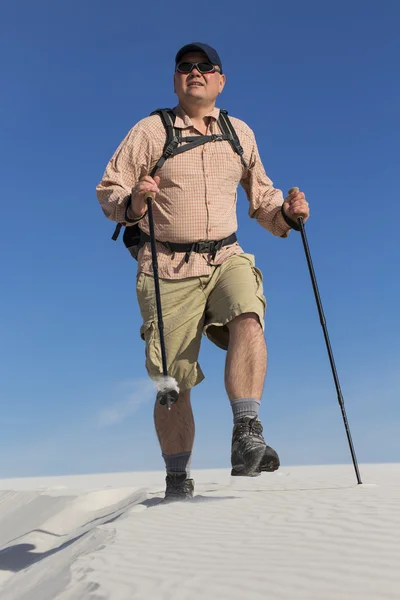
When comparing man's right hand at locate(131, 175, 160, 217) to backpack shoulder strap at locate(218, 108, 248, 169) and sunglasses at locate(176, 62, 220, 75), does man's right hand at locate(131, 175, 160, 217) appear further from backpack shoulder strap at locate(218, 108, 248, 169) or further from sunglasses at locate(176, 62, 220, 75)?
sunglasses at locate(176, 62, 220, 75)

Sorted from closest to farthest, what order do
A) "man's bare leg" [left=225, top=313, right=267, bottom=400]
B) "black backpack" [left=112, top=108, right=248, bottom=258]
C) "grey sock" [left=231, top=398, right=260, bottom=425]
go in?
"grey sock" [left=231, top=398, right=260, bottom=425]
"man's bare leg" [left=225, top=313, right=267, bottom=400]
"black backpack" [left=112, top=108, right=248, bottom=258]

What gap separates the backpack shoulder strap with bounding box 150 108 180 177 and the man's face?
0.18 metres

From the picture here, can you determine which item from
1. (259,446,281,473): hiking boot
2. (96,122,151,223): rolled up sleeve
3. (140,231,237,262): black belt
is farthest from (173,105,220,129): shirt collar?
(259,446,281,473): hiking boot

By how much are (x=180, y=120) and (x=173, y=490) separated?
3256 millimetres

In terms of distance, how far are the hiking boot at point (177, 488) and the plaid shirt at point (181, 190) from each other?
180 centimetres

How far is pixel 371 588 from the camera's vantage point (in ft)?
8.95

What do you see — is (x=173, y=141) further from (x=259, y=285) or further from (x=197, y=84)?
(x=259, y=285)

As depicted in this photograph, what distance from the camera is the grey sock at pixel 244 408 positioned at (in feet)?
17.5

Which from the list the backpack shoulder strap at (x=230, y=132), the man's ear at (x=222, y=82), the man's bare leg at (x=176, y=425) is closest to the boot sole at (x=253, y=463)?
the man's bare leg at (x=176, y=425)

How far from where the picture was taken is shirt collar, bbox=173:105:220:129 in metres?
6.11

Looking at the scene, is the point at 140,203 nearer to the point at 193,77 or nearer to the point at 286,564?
the point at 193,77

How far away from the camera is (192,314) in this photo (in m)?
5.86

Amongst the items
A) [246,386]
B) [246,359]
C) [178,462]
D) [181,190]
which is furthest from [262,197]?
[178,462]

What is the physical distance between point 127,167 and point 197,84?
36.8 inches
